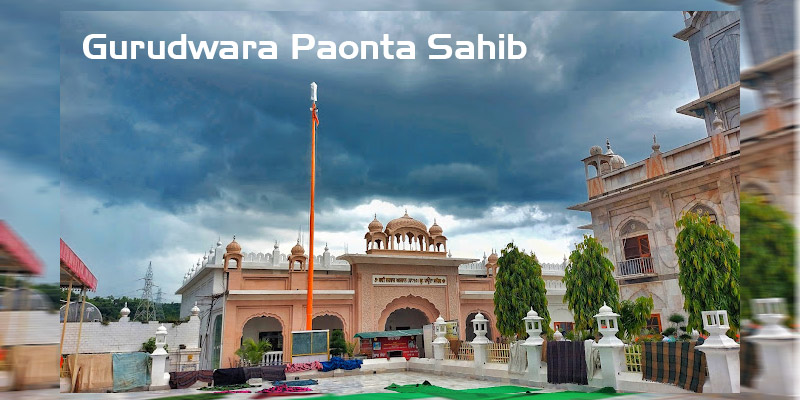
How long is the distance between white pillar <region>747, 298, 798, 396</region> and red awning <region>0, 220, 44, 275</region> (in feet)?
16.1

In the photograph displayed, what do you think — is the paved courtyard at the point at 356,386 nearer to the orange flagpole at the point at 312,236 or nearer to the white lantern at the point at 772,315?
the orange flagpole at the point at 312,236

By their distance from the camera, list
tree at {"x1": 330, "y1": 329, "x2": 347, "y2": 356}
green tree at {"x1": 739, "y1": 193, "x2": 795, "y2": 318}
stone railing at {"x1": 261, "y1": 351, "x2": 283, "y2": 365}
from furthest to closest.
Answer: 1. tree at {"x1": 330, "y1": 329, "x2": 347, "y2": 356}
2. stone railing at {"x1": 261, "y1": 351, "x2": 283, "y2": 365}
3. green tree at {"x1": 739, "y1": 193, "x2": 795, "y2": 318}

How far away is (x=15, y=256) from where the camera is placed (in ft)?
11.1

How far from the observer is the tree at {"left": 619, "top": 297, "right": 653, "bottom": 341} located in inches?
299

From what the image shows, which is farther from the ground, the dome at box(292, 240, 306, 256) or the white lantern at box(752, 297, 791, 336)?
the dome at box(292, 240, 306, 256)

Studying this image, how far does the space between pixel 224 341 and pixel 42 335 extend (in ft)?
30.3

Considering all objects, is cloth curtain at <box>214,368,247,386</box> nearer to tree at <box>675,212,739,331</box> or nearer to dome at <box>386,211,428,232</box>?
dome at <box>386,211,428,232</box>

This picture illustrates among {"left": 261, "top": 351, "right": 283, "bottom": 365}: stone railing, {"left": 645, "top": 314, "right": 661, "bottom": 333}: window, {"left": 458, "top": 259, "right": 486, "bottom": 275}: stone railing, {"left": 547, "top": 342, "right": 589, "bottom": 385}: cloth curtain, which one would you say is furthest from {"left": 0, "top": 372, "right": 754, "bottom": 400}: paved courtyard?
{"left": 458, "top": 259, "right": 486, "bottom": 275}: stone railing

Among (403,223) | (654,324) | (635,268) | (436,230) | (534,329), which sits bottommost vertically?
(654,324)

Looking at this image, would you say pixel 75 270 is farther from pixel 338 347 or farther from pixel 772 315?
pixel 338 347

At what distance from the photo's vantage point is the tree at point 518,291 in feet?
30.6

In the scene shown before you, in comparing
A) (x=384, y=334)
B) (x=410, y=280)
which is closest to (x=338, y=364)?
(x=384, y=334)

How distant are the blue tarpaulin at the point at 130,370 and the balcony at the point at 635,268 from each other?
369 inches

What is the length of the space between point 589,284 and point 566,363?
2.01 metres
